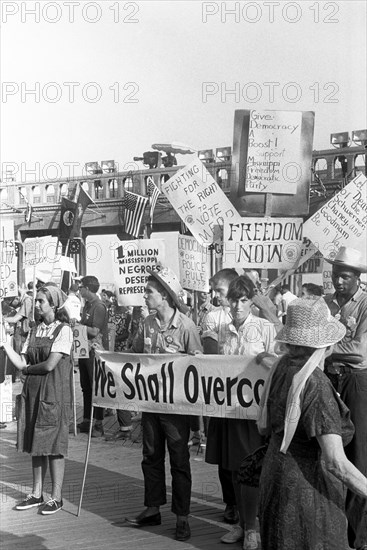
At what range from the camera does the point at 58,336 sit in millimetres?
8391

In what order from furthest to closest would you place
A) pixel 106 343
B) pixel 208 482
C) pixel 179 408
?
pixel 106 343, pixel 208 482, pixel 179 408

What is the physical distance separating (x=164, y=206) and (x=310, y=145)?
27447mm

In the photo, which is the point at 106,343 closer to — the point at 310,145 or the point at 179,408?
the point at 310,145

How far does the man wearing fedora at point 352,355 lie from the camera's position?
6766 millimetres

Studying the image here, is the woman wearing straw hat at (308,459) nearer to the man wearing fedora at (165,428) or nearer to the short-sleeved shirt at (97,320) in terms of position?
the man wearing fedora at (165,428)

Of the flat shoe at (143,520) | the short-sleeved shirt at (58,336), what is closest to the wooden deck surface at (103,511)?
the flat shoe at (143,520)

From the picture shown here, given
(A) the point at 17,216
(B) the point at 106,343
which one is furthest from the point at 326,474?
(A) the point at 17,216

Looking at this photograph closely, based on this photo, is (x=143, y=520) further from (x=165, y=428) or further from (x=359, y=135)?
(x=359, y=135)

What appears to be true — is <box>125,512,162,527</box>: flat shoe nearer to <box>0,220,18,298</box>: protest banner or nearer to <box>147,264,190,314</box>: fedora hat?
<box>147,264,190,314</box>: fedora hat

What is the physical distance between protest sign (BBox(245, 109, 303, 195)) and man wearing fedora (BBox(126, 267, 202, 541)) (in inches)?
106

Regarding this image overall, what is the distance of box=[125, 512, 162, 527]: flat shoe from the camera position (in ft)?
25.1

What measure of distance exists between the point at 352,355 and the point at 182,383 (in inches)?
55.2

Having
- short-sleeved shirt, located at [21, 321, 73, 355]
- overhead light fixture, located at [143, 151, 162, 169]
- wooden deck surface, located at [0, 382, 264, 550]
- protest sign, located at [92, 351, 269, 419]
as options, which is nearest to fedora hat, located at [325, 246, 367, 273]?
protest sign, located at [92, 351, 269, 419]

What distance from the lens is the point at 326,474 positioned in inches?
170
